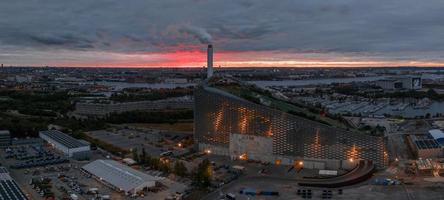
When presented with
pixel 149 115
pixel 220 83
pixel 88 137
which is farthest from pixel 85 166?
pixel 149 115

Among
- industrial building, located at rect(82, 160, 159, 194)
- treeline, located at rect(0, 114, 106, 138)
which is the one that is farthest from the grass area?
industrial building, located at rect(82, 160, 159, 194)

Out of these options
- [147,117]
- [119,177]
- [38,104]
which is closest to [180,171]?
[119,177]

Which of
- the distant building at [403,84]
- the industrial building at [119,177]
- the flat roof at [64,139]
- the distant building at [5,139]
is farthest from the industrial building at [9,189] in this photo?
the distant building at [403,84]

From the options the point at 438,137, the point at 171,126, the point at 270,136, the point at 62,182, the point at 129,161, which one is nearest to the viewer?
the point at 62,182

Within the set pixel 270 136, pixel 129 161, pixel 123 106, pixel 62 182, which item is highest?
pixel 270 136

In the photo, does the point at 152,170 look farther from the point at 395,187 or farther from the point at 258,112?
the point at 395,187

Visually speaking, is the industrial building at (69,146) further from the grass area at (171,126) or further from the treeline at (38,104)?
the treeline at (38,104)

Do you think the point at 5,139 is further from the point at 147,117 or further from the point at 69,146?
the point at 147,117
